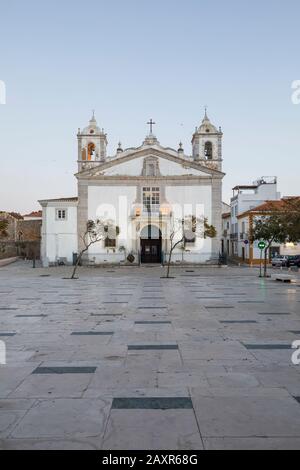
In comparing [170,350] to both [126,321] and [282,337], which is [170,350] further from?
[126,321]

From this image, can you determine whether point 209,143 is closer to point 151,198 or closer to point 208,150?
point 208,150

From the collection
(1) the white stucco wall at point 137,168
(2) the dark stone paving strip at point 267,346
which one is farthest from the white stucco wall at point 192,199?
(2) the dark stone paving strip at point 267,346

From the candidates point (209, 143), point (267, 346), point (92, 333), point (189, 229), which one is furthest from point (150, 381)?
point (209, 143)

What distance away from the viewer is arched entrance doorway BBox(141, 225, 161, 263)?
140 feet

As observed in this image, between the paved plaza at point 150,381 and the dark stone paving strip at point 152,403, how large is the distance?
0.01 meters

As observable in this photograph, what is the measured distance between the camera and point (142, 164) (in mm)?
42188

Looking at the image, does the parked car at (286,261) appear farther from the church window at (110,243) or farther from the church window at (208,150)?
the church window at (110,243)

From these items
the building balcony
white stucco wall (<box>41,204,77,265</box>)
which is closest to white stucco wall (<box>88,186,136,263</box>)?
the building balcony

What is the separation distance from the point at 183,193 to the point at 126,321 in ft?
107

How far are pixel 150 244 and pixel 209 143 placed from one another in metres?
12.4

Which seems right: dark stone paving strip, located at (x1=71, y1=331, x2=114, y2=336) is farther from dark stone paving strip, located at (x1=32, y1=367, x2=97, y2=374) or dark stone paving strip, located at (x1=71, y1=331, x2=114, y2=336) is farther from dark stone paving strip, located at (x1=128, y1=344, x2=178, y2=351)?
dark stone paving strip, located at (x1=32, y1=367, x2=97, y2=374)

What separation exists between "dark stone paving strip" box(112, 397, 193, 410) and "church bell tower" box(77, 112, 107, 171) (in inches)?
1685
